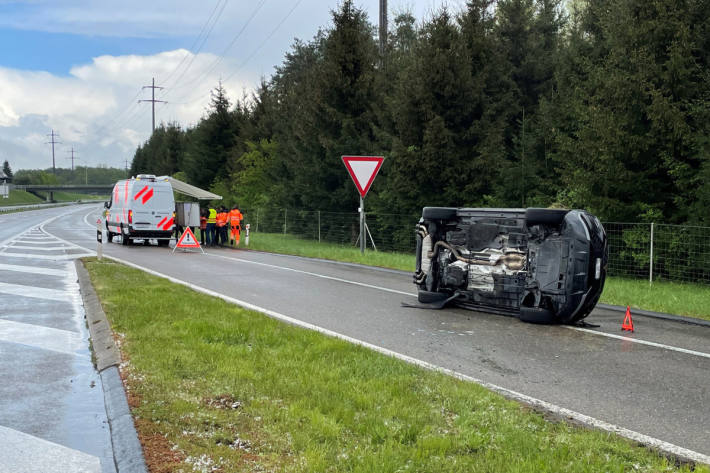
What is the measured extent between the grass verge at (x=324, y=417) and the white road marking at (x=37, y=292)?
13.9 ft

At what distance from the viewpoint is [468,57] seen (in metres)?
22.0

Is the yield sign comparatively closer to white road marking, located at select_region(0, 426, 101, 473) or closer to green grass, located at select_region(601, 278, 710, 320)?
green grass, located at select_region(601, 278, 710, 320)

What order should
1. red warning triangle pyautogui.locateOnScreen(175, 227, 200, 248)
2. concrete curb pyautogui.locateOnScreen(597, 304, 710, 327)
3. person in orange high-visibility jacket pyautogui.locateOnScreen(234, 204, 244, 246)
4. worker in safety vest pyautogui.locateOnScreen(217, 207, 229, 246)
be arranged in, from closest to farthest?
concrete curb pyautogui.locateOnScreen(597, 304, 710, 327) → red warning triangle pyautogui.locateOnScreen(175, 227, 200, 248) → person in orange high-visibility jacket pyautogui.locateOnScreen(234, 204, 244, 246) → worker in safety vest pyautogui.locateOnScreen(217, 207, 229, 246)

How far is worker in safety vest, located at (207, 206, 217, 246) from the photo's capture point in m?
25.9

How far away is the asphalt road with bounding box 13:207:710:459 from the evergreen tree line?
22.7ft

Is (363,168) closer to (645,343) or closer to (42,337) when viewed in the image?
(645,343)

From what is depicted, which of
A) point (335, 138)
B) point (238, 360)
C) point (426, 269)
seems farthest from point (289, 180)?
point (238, 360)

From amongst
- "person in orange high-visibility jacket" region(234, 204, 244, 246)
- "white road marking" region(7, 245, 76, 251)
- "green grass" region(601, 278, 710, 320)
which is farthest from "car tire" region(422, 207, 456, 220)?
"person in orange high-visibility jacket" region(234, 204, 244, 246)

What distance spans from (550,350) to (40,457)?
17.2 feet

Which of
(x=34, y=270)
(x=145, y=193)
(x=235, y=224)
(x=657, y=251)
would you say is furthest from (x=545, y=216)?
(x=145, y=193)

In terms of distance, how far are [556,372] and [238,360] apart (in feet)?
10.2

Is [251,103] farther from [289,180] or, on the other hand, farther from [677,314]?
[677,314]

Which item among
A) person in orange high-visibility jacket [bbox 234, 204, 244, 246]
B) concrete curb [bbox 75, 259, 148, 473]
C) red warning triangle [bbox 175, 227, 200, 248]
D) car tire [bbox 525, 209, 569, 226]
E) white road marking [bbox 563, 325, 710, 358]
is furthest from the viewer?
person in orange high-visibility jacket [bbox 234, 204, 244, 246]

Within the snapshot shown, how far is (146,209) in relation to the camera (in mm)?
24625
